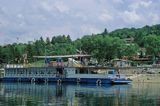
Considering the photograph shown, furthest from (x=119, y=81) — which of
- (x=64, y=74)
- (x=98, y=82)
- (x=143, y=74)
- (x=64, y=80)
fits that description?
(x=143, y=74)

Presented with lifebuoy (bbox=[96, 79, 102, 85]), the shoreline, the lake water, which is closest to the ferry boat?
lifebuoy (bbox=[96, 79, 102, 85])

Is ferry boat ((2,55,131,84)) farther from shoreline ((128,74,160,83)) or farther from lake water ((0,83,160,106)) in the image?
lake water ((0,83,160,106))

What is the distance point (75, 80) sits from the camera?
104250mm

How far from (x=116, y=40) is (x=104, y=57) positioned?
7.39 m

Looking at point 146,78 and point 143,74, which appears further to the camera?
point 143,74

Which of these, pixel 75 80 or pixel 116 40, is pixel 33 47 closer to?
pixel 116 40

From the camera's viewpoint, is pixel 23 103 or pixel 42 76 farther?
pixel 42 76

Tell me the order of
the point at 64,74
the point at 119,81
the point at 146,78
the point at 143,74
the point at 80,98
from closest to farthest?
the point at 80,98 → the point at 119,81 → the point at 64,74 → the point at 146,78 → the point at 143,74

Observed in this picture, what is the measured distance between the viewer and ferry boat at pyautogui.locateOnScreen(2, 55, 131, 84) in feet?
329

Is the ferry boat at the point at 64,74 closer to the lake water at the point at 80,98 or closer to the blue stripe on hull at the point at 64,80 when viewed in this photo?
the blue stripe on hull at the point at 64,80

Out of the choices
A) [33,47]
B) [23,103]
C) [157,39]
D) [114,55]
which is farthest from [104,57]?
[23,103]

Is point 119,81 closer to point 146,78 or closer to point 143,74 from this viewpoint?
point 146,78

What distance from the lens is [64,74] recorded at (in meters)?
107

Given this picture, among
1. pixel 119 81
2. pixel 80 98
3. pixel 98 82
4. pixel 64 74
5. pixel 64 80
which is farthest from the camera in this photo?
pixel 64 74
